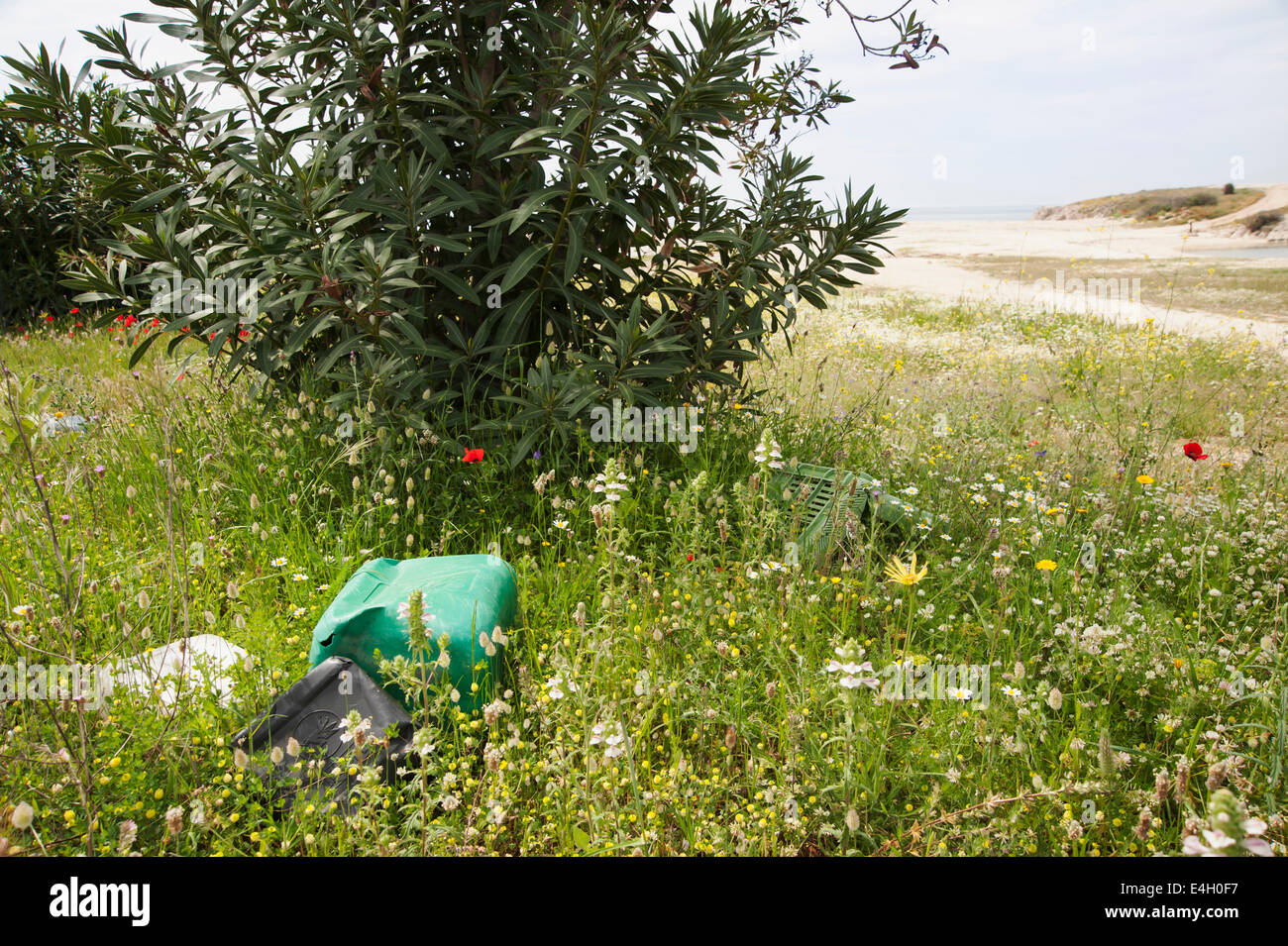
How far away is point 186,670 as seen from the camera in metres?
2.12

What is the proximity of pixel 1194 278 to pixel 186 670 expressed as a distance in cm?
1722

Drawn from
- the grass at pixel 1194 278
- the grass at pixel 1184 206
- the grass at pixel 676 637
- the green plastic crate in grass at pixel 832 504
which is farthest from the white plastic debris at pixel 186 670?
the grass at pixel 1184 206

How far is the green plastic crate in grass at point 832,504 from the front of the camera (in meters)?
2.63

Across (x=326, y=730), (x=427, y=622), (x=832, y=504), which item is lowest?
(x=326, y=730)

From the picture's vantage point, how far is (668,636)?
7.62 feet

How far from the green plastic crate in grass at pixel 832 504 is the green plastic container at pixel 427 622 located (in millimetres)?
1119

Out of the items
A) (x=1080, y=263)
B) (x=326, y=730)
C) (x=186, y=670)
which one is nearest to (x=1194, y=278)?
(x=1080, y=263)

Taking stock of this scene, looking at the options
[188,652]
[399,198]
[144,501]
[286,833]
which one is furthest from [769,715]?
[144,501]

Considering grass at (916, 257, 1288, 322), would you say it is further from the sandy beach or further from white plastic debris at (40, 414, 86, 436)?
white plastic debris at (40, 414, 86, 436)

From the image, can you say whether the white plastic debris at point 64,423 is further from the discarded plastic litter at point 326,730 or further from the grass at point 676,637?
the discarded plastic litter at point 326,730

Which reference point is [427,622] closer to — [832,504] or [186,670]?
[186,670]

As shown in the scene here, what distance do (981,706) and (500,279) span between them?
7.87 feet

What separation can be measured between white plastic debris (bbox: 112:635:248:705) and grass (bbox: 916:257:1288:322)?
31.1ft

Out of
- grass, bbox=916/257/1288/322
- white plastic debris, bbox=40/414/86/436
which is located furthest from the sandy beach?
white plastic debris, bbox=40/414/86/436
